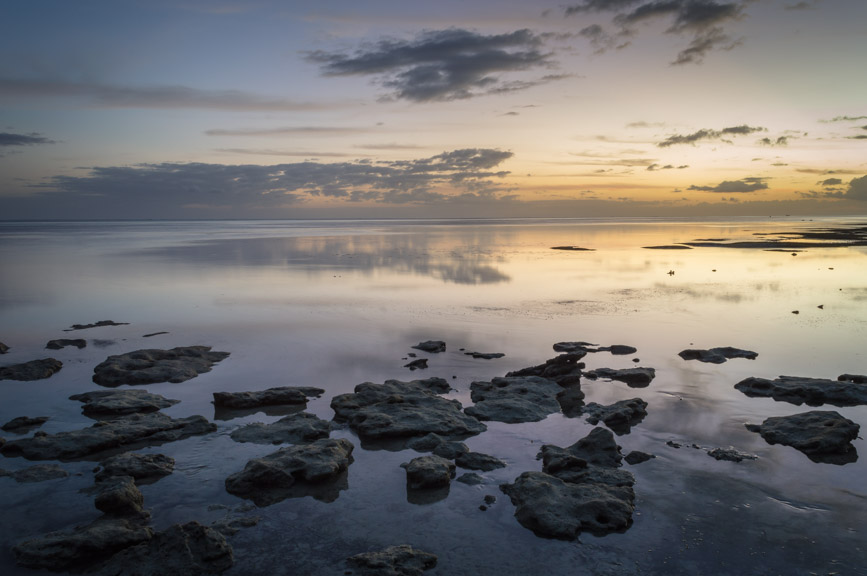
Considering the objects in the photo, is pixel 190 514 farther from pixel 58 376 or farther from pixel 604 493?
pixel 58 376

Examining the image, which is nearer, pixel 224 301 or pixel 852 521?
pixel 852 521

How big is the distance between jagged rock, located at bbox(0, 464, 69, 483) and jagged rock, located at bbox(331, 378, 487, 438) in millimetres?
5203

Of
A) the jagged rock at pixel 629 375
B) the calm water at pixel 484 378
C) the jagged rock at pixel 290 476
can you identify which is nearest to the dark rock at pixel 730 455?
the calm water at pixel 484 378

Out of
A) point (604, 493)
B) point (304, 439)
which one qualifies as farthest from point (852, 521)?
point (304, 439)

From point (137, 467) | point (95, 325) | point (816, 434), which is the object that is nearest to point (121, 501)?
point (137, 467)

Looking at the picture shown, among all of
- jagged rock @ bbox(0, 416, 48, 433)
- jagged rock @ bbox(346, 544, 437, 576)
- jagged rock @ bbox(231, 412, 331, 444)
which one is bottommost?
jagged rock @ bbox(0, 416, 48, 433)

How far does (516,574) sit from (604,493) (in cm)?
234

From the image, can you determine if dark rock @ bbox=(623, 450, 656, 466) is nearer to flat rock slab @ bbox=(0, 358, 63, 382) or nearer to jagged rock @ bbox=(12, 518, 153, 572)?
jagged rock @ bbox=(12, 518, 153, 572)

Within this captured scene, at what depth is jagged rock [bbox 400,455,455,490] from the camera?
908cm

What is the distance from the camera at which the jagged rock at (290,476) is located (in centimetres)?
885

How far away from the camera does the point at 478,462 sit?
32.6 feet

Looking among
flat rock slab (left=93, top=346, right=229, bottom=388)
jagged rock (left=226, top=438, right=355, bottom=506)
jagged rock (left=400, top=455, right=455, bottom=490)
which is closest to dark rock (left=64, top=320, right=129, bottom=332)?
flat rock slab (left=93, top=346, right=229, bottom=388)

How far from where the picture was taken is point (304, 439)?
1089cm

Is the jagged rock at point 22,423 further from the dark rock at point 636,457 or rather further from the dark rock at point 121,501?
the dark rock at point 636,457
